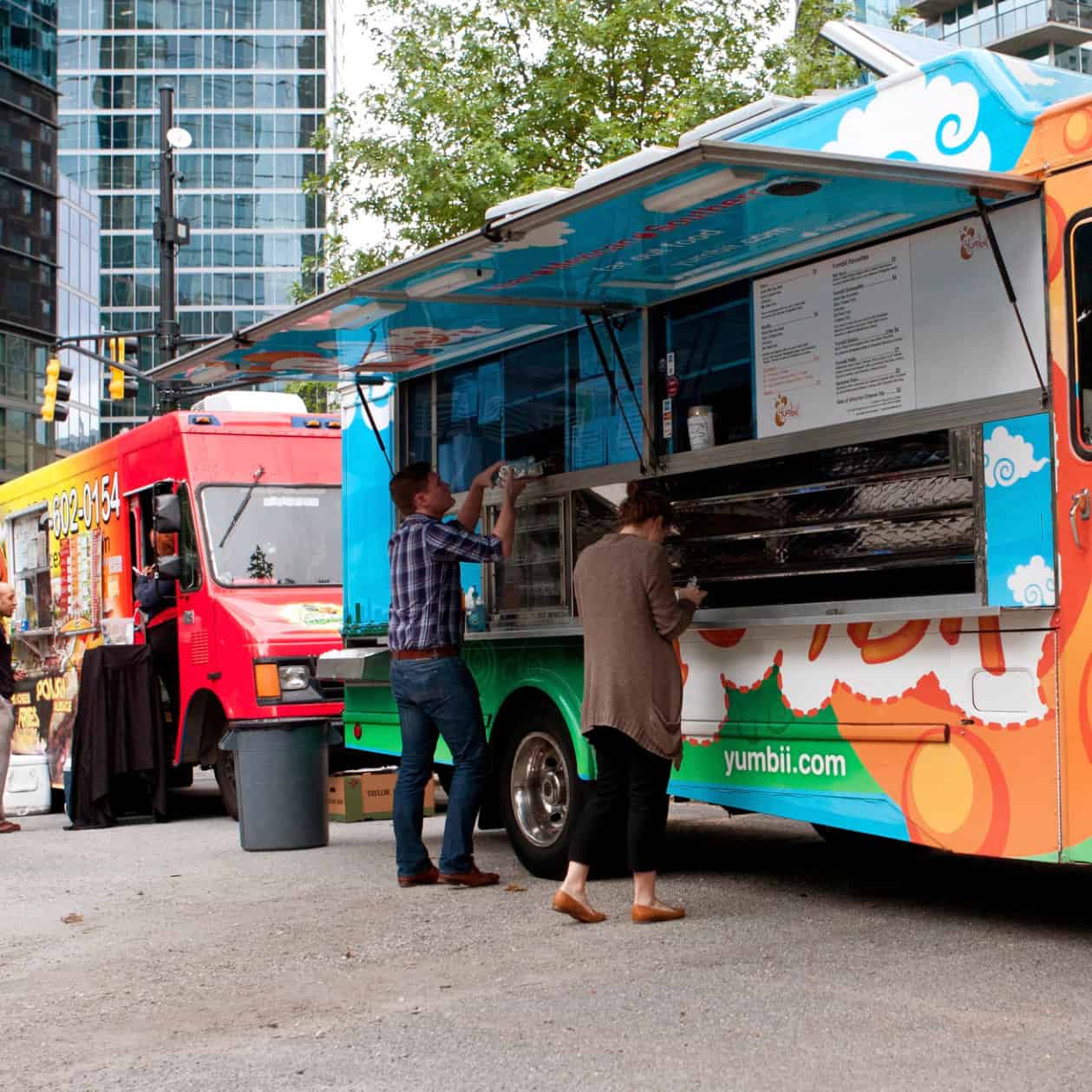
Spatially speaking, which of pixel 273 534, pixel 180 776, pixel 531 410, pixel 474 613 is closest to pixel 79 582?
pixel 180 776

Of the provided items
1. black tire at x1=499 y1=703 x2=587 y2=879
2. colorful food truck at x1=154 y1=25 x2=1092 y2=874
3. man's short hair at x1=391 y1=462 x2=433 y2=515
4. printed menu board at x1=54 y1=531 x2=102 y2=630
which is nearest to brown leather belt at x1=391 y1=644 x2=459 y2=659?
colorful food truck at x1=154 y1=25 x2=1092 y2=874

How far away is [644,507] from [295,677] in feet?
16.2

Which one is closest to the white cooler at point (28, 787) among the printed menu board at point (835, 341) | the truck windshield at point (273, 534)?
A: the truck windshield at point (273, 534)

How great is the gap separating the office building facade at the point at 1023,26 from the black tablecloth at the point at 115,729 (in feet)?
150

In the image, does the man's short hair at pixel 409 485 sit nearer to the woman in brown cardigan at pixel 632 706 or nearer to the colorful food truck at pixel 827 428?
the colorful food truck at pixel 827 428

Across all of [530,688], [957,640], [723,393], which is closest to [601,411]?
[723,393]

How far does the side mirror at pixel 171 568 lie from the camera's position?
1230 centimetres

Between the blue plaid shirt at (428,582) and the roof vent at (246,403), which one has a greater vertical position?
the roof vent at (246,403)

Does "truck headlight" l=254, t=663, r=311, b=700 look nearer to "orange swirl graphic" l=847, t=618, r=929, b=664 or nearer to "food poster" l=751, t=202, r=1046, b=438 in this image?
"food poster" l=751, t=202, r=1046, b=438

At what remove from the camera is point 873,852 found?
8883 millimetres

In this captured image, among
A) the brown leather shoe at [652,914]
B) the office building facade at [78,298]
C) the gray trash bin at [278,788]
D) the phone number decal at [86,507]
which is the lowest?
the brown leather shoe at [652,914]

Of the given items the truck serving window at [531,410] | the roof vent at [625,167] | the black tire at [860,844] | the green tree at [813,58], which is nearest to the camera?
the roof vent at [625,167]

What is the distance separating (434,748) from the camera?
8.35 m

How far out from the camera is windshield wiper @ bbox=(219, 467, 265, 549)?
1232 centimetres
